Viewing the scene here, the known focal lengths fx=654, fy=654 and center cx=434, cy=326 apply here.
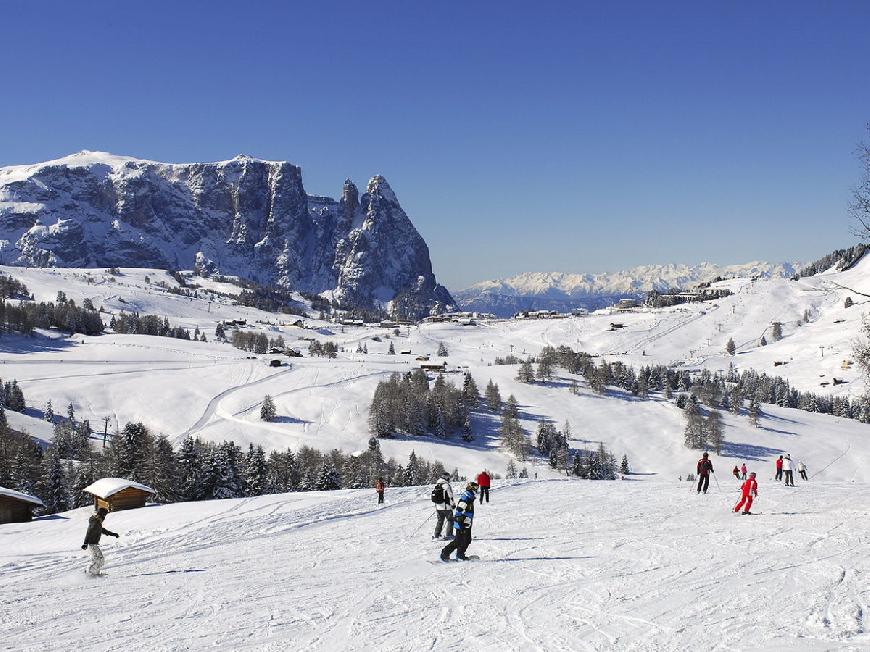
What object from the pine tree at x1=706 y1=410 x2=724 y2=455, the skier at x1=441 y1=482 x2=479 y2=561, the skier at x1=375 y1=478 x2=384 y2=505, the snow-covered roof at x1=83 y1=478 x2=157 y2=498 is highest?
the skier at x1=441 y1=482 x2=479 y2=561

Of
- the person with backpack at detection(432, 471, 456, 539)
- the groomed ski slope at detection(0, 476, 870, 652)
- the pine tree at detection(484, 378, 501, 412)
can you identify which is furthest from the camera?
the pine tree at detection(484, 378, 501, 412)

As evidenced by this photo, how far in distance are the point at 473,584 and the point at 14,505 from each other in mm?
33678

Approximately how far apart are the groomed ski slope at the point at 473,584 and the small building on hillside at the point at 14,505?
13253 mm

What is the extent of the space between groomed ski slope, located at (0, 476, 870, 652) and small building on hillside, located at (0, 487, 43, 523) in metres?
13.3

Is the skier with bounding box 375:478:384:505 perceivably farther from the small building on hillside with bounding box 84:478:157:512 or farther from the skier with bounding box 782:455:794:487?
the skier with bounding box 782:455:794:487

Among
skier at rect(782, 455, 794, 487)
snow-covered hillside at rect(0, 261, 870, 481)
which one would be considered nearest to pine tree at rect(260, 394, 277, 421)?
snow-covered hillside at rect(0, 261, 870, 481)

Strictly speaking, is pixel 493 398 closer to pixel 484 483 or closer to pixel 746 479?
pixel 484 483

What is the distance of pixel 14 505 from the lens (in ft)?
121

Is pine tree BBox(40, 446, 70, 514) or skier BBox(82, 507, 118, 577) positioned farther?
pine tree BBox(40, 446, 70, 514)

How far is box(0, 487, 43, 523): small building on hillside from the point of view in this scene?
36.3 m

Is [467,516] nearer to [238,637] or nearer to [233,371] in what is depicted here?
[238,637]

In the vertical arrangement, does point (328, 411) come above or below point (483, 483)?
below

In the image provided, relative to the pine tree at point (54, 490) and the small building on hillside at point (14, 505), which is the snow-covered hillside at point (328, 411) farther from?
the small building on hillside at point (14, 505)

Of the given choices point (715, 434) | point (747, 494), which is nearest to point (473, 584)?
point (747, 494)
